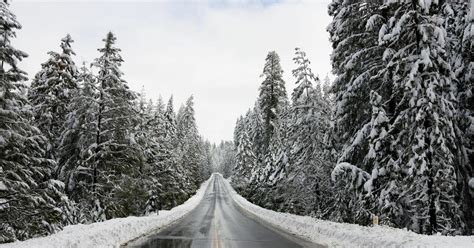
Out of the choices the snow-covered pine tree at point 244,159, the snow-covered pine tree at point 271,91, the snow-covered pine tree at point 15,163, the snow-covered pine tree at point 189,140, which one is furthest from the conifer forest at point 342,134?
the snow-covered pine tree at point 244,159

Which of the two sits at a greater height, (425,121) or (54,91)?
(54,91)

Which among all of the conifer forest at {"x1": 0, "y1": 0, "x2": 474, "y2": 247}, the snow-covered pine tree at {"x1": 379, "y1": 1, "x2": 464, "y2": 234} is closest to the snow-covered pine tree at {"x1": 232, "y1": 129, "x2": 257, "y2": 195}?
the conifer forest at {"x1": 0, "y1": 0, "x2": 474, "y2": 247}

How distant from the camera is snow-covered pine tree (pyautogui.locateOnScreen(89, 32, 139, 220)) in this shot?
25.3 metres

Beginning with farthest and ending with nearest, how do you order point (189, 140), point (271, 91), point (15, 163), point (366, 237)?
point (189, 140) → point (271, 91) → point (15, 163) → point (366, 237)

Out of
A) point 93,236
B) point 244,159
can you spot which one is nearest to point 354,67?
point 93,236

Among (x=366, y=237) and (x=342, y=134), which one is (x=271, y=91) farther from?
(x=366, y=237)

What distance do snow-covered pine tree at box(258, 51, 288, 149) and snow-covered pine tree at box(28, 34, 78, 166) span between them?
2600cm

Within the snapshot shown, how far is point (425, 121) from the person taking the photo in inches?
584

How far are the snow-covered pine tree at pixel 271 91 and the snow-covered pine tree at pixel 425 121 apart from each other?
31011 mm

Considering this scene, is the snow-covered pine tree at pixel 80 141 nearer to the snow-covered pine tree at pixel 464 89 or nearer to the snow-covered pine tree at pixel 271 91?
the snow-covered pine tree at pixel 464 89

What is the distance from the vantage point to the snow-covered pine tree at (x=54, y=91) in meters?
23.3

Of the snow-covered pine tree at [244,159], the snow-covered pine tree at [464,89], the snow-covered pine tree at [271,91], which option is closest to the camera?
the snow-covered pine tree at [464,89]

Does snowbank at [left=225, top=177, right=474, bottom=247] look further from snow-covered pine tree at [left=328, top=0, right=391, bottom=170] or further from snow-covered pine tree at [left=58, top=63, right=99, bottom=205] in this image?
snow-covered pine tree at [left=58, top=63, right=99, bottom=205]

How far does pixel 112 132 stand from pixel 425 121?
737 inches
